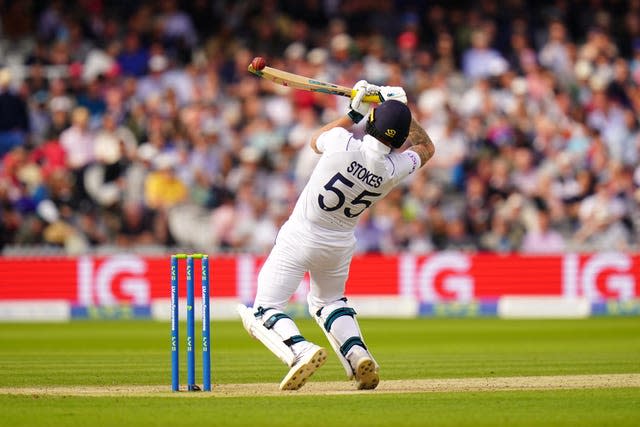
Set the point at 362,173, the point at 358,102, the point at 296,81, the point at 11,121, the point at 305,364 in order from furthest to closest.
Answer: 1. the point at 11,121
2. the point at 296,81
3. the point at 358,102
4. the point at 362,173
5. the point at 305,364

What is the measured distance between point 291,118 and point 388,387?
11226 mm

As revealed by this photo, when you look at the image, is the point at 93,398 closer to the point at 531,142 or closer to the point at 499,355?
the point at 499,355

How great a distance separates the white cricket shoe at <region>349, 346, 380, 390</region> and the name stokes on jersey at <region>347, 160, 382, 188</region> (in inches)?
48.1

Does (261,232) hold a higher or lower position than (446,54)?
lower

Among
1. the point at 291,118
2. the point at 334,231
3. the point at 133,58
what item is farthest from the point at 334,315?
the point at 133,58

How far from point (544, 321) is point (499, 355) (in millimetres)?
5781

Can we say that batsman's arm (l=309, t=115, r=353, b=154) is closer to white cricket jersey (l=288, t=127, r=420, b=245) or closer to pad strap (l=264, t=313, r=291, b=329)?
white cricket jersey (l=288, t=127, r=420, b=245)

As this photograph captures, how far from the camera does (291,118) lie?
20016mm

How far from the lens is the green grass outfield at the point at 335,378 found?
7.35 m

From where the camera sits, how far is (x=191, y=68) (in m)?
20.7

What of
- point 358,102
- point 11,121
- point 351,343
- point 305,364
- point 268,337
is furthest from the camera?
point 11,121

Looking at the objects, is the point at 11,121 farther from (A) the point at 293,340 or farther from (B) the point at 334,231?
(A) the point at 293,340

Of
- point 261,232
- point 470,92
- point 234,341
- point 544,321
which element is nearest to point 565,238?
point 544,321

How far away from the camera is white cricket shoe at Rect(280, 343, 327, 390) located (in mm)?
8367
